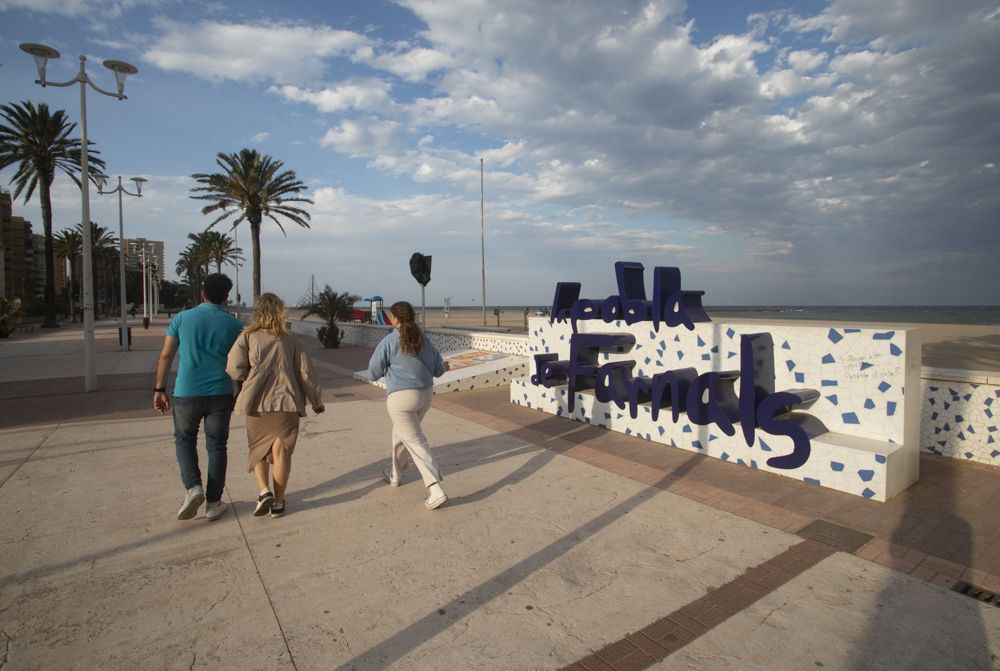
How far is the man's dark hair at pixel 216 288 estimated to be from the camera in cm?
429

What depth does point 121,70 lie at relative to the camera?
11.5 m

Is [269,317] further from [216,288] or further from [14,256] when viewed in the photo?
[14,256]

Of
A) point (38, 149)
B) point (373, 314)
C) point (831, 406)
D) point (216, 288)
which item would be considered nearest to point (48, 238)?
point (38, 149)

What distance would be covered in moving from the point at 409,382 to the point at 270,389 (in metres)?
1.08

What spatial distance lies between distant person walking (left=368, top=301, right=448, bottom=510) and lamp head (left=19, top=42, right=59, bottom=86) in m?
10.6

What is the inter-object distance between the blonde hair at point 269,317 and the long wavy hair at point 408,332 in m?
0.87

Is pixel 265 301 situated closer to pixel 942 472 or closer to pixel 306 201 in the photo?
pixel 942 472

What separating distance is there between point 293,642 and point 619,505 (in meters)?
2.88

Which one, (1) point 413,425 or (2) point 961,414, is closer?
(1) point 413,425

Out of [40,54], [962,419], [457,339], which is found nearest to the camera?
[962,419]

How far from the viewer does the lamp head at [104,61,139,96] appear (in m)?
11.3

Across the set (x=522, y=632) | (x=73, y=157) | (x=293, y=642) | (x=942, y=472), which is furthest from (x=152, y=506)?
(x=73, y=157)

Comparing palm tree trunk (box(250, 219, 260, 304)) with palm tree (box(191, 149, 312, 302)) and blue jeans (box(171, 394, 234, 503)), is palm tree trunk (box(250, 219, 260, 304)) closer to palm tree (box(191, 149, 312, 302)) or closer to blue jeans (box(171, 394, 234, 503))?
palm tree (box(191, 149, 312, 302))

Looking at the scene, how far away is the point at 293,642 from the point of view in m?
2.90
